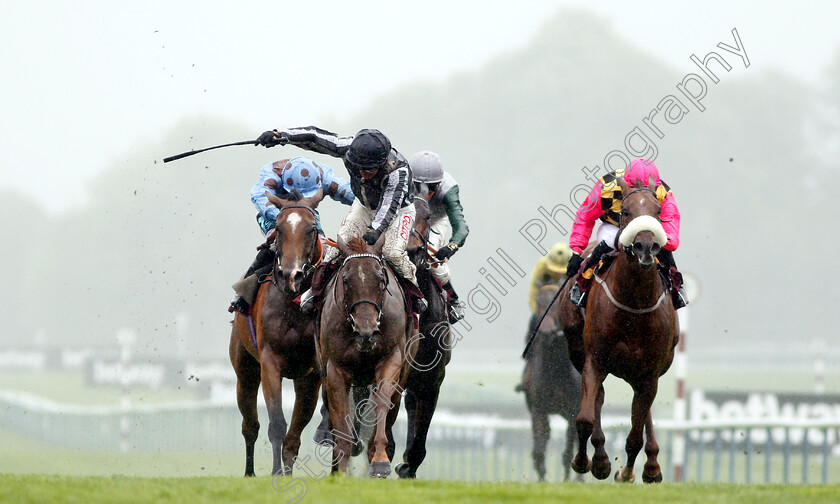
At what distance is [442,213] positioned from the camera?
367 inches

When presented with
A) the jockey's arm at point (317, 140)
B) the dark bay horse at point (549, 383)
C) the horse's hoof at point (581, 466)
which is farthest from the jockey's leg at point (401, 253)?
the dark bay horse at point (549, 383)

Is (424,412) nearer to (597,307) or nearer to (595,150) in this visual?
(597,307)

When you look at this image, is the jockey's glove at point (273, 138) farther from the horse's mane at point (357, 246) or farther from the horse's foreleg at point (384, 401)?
the horse's foreleg at point (384, 401)

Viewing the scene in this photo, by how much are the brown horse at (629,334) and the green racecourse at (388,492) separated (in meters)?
1.04

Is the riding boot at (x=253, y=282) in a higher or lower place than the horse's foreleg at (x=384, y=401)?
higher

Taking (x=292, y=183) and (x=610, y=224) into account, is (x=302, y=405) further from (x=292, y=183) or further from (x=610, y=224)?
(x=610, y=224)

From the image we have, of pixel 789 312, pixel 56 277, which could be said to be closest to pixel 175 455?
pixel 789 312

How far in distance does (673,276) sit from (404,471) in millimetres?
2470

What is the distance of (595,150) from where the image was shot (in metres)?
42.7

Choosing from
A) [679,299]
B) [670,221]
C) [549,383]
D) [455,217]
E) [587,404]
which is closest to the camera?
[670,221]

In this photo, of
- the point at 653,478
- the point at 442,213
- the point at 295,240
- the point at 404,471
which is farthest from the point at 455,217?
the point at 653,478

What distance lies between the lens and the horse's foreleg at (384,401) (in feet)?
23.1

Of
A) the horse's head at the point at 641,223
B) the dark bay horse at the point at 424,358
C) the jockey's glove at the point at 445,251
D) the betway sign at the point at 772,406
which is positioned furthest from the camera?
the betway sign at the point at 772,406

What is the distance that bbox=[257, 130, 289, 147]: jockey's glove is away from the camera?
8414 millimetres
